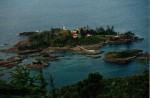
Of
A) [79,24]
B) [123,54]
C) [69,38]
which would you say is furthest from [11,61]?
[79,24]

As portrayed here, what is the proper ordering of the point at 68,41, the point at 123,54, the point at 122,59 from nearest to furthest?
1. the point at 122,59
2. the point at 123,54
3. the point at 68,41

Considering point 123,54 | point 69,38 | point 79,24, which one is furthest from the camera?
point 79,24

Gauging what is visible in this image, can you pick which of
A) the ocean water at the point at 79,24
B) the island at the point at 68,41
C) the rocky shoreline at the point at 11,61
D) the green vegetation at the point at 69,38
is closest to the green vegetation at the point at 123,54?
the ocean water at the point at 79,24

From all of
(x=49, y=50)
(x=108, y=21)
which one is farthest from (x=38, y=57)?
(x=108, y=21)

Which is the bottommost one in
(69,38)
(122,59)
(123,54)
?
(122,59)

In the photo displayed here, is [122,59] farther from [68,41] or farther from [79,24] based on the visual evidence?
[79,24]

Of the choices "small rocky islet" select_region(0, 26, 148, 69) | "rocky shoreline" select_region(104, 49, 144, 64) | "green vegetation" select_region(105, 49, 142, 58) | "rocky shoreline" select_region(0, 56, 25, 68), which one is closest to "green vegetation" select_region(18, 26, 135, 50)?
"small rocky islet" select_region(0, 26, 148, 69)

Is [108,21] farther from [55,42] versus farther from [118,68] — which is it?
[118,68]

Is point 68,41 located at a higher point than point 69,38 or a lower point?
lower

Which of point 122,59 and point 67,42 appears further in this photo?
point 67,42

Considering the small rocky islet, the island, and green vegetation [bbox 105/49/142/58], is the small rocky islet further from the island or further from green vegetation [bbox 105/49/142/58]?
green vegetation [bbox 105/49/142/58]
